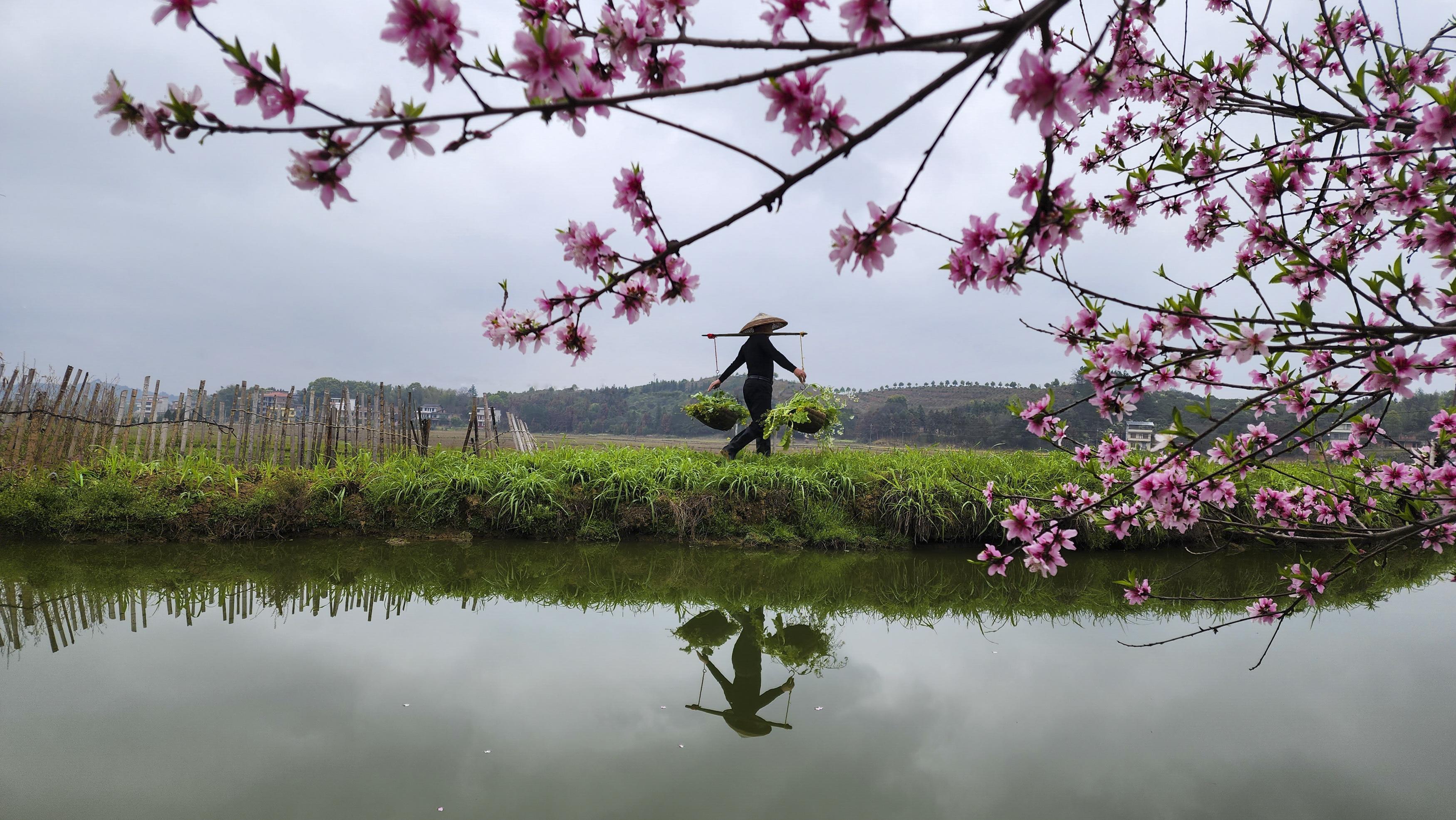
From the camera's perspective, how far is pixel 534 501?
5406mm

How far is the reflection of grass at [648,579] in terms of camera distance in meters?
3.62

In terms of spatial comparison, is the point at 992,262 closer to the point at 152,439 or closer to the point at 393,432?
the point at 393,432

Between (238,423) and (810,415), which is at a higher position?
(810,415)

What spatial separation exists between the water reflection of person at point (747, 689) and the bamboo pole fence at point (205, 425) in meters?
5.18

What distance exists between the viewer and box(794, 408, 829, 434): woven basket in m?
6.40

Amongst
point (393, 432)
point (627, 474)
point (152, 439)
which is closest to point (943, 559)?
point (627, 474)

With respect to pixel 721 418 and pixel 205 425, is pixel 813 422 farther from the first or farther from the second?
pixel 205 425

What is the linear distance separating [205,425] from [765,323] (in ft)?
18.3

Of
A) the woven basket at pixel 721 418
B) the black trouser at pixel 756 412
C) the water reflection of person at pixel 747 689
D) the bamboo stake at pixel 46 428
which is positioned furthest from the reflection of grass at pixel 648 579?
the woven basket at pixel 721 418

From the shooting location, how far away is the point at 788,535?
17.5 feet

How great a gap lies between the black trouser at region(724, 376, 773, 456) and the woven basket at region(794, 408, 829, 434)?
35 cm

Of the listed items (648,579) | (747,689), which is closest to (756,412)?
(648,579)

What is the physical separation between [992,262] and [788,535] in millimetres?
4194

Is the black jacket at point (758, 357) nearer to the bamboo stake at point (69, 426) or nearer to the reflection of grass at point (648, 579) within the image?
the reflection of grass at point (648, 579)
